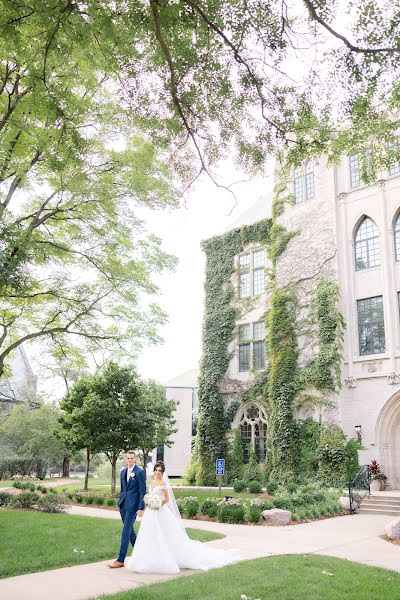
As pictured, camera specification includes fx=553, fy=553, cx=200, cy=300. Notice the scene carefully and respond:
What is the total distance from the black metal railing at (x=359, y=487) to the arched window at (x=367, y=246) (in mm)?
8085

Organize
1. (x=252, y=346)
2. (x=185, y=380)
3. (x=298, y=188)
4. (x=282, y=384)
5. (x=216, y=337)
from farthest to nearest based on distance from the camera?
(x=185, y=380) < (x=216, y=337) < (x=252, y=346) < (x=298, y=188) < (x=282, y=384)

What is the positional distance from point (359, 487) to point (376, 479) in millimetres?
1587

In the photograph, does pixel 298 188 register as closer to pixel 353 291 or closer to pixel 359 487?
pixel 353 291

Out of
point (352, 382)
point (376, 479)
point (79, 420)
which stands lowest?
point (376, 479)

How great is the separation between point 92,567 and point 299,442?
15.6 meters

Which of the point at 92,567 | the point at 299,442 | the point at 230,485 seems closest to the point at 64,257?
the point at 92,567

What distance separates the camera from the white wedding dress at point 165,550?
7625 mm

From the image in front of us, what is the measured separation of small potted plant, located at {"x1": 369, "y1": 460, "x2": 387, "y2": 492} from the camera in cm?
1962

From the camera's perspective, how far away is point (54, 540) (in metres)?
9.99

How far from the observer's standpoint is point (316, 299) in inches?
909

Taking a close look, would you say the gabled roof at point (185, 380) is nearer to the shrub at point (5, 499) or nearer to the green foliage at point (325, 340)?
the green foliage at point (325, 340)

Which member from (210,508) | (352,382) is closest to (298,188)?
(352,382)

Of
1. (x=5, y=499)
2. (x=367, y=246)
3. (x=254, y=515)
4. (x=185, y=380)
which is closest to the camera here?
(x=254, y=515)

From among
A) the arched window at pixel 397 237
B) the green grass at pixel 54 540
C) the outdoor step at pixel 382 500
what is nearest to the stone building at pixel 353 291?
the arched window at pixel 397 237
